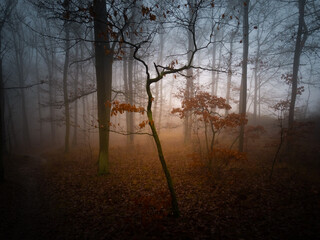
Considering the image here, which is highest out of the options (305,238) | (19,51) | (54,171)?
(19,51)

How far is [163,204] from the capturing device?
4734 millimetres

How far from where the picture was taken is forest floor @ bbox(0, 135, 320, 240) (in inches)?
149

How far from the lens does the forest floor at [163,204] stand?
3.79 m

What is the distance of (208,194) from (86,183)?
5648 mm

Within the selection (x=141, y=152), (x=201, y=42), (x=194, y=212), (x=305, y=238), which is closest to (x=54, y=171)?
(x=141, y=152)

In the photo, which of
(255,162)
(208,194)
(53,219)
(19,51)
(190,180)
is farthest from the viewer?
(19,51)

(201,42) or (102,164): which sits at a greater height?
(201,42)

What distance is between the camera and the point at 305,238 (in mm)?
3244

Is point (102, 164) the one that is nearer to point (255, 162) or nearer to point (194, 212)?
point (194, 212)

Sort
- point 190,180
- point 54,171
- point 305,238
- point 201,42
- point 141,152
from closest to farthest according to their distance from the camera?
1. point 305,238
2. point 190,180
3. point 54,171
4. point 141,152
5. point 201,42

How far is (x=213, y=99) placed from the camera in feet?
23.1

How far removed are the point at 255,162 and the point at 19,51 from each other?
27717mm

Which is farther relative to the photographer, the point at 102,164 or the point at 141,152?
the point at 141,152

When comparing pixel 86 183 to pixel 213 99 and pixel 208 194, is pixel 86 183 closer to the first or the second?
pixel 208 194
